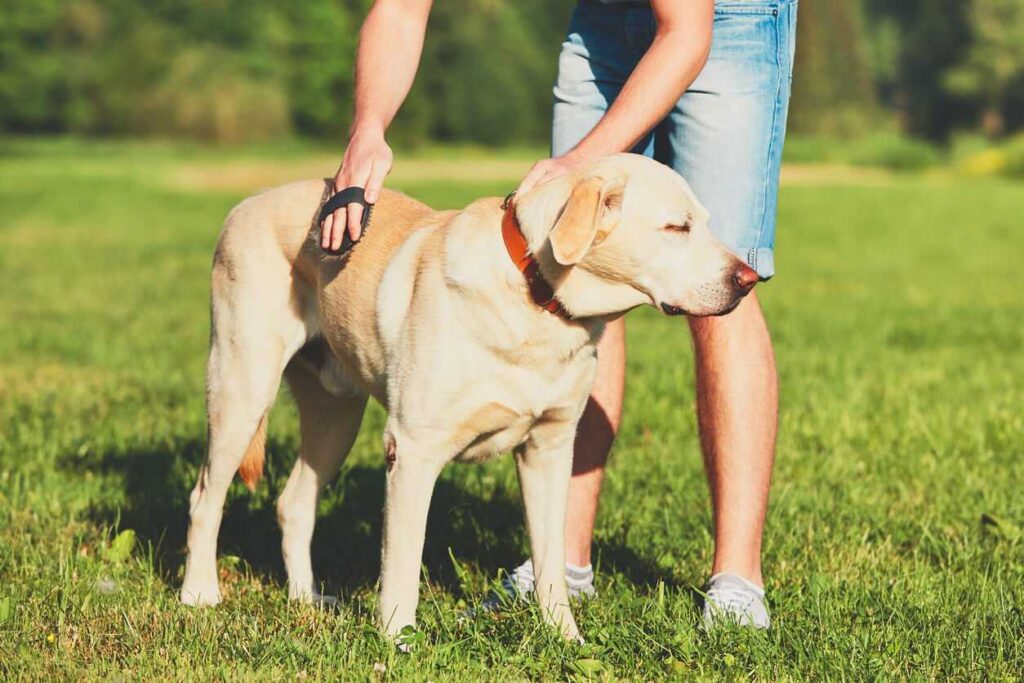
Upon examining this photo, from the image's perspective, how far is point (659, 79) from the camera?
3.37 m

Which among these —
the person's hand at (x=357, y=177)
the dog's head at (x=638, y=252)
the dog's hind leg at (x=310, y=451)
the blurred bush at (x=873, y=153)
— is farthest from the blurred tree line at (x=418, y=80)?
the dog's head at (x=638, y=252)

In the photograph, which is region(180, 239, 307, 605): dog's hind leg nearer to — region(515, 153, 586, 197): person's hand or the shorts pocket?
region(515, 153, 586, 197): person's hand

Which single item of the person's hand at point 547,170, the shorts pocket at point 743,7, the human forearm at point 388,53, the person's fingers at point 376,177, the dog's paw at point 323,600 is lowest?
the dog's paw at point 323,600

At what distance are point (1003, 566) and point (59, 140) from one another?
50.2 metres

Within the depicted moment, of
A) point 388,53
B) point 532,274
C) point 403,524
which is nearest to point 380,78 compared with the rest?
point 388,53

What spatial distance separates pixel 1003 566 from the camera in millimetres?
3918

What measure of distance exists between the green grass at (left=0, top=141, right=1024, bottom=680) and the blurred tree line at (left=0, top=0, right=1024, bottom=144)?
132 ft

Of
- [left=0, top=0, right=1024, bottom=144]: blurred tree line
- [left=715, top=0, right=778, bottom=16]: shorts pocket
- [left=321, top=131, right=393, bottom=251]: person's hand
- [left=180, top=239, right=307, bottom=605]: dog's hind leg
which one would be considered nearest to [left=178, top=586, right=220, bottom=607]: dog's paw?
[left=180, top=239, right=307, bottom=605]: dog's hind leg

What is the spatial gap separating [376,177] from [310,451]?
1.07 m

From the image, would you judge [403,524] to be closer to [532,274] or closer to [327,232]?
[532,274]

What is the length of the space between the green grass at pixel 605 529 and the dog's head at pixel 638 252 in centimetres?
88

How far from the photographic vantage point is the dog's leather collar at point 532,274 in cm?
313

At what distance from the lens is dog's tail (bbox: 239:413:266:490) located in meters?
3.99

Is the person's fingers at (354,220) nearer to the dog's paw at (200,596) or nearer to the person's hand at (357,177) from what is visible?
the person's hand at (357,177)
